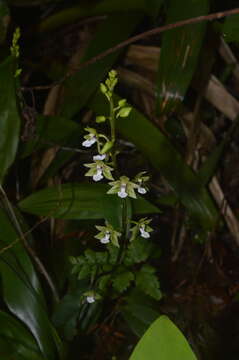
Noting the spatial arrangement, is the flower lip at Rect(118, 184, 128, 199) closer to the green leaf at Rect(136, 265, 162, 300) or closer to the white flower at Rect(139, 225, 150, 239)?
the white flower at Rect(139, 225, 150, 239)

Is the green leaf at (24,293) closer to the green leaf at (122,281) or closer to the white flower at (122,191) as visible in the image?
the green leaf at (122,281)

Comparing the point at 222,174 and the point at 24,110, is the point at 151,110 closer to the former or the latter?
the point at 222,174

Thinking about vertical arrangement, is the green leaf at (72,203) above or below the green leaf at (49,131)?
below

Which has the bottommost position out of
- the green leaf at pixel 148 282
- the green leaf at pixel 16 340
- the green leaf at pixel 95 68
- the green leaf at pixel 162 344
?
the green leaf at pixel 16 340

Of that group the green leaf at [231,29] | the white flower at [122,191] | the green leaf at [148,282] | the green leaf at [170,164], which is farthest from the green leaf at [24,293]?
the green leaf at [231,29]

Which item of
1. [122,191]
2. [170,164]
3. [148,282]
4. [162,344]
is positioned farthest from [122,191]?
[170,164]
